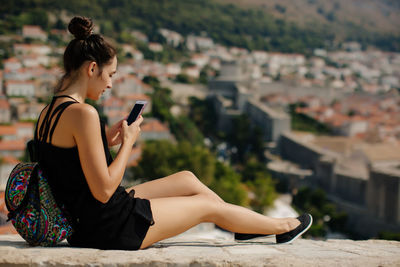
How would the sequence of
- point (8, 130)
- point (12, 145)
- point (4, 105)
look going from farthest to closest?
point (4, 105) < point (8, 130) < point (12, 145)

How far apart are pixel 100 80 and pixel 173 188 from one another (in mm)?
480

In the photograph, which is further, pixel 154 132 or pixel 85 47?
pixel 154 132

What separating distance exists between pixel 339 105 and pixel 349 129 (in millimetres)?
8531

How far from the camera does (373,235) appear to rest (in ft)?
37.4

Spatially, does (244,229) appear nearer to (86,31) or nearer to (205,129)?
(86,31)

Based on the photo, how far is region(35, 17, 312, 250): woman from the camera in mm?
1340

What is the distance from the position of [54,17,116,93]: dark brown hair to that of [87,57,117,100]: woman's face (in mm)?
16

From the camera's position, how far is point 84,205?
141 cm

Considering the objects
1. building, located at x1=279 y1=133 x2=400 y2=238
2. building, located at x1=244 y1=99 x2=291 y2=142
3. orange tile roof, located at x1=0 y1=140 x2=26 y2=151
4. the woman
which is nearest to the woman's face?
the woman

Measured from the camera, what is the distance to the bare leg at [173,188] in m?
1.69

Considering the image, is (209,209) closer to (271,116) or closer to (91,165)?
(91,165)

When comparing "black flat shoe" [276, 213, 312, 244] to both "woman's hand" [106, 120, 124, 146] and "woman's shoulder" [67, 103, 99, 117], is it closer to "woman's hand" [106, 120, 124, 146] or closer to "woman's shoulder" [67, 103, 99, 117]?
"woman's hand" [106, 120, 124, 146]

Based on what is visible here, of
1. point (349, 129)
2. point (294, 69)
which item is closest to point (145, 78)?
point (349, 129)

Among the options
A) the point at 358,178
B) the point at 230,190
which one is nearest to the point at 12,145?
the point at 230,190
